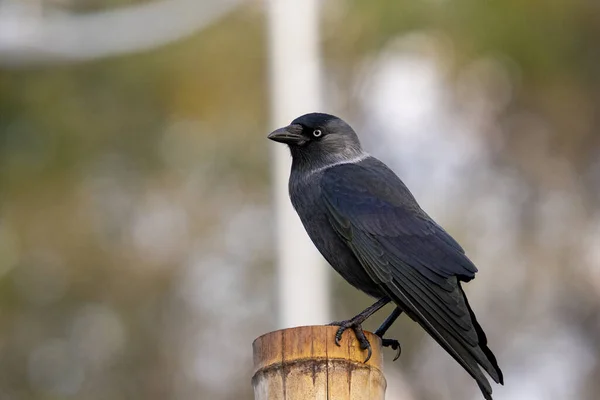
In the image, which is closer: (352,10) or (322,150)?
(322,150)

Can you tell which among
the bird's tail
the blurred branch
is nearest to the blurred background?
the blurred branch

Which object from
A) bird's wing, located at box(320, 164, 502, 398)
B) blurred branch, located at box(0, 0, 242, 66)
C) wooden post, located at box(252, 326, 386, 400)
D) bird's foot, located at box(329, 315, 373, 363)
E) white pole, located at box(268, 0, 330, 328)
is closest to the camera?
wooden post, located at box(252, 326, 386, 400)

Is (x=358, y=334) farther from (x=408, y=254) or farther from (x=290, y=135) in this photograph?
(x=290, y=135)

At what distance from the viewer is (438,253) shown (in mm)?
7871

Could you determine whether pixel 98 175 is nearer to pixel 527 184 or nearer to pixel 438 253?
pixel 527 184

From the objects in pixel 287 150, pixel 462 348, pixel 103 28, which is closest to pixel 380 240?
pixel 462 348

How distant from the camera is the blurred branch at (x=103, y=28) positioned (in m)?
22.0

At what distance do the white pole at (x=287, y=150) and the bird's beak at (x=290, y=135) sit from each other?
5.96m

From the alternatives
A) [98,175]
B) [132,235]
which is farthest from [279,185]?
[98,175]

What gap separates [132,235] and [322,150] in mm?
13393

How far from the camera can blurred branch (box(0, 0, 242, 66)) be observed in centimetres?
2205

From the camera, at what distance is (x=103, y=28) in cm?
2217

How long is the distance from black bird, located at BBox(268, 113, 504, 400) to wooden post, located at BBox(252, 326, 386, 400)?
0.40 meters

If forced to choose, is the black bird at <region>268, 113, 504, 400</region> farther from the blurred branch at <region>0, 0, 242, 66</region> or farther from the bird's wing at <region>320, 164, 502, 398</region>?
the blurred branch at <region>0, 0, 242, 66</region>
